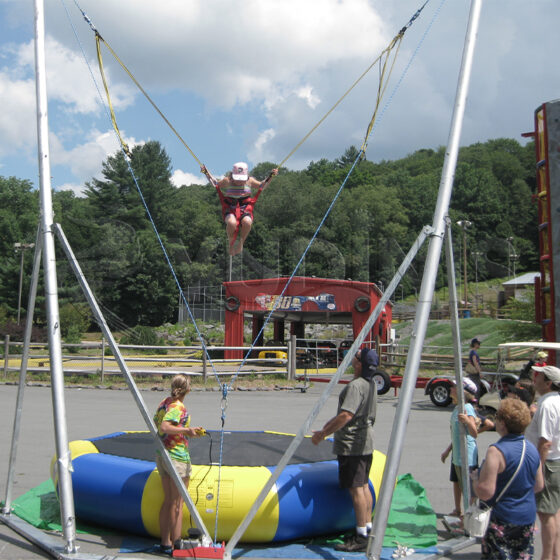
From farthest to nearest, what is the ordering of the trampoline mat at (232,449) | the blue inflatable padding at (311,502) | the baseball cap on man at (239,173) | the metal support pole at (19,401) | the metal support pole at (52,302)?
the baseball cap on man at (239,173) → the metal support pole at (19,401) → the trampoline mat at (232,449) → the blue inflatable padding at (311,502) → the metal support pole at (52,302)

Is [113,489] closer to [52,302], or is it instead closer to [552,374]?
[52,302]

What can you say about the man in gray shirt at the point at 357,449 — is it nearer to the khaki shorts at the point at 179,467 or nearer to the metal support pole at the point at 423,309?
the metal support pole at the point at 423,309

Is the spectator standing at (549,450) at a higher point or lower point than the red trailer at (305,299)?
lower

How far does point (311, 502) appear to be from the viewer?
5.60 metres

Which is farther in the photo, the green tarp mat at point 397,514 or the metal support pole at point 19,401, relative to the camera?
the metal support pole at point 19,401

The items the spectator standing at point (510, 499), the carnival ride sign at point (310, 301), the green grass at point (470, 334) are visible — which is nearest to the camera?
the spectator standing at point (510, 499)

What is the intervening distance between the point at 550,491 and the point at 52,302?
4469mm

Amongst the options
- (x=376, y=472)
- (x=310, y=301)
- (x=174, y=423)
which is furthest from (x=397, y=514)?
(x=310, y=301)

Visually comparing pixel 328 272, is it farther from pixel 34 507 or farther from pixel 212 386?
pixel 34 507

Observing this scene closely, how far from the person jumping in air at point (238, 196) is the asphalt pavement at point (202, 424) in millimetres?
3469

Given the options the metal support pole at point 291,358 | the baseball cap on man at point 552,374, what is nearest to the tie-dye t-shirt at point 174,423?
the baseball cap on man at point 552,374

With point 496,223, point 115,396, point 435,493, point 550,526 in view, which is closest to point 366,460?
point 550,526

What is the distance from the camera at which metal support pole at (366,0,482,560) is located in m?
4.84

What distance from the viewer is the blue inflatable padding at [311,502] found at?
552 centimetres
